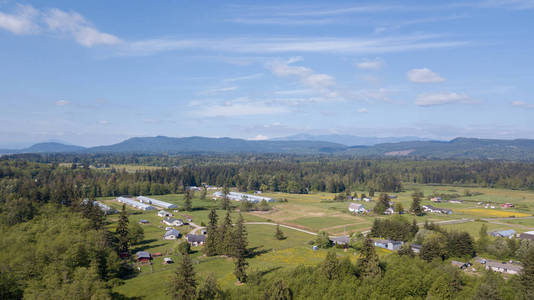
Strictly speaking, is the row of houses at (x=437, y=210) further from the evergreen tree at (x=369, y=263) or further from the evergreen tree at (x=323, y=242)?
the evergreen tree at (x=369, y=263)

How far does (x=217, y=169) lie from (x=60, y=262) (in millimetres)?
135055

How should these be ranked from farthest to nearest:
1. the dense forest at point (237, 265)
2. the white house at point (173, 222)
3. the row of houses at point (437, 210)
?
the row of houses at point (437, 210) → the white house at point (173, 222) → the dense forest at point (237, 265)

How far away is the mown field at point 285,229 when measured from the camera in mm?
41031

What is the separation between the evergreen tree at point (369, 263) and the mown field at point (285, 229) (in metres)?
9.03

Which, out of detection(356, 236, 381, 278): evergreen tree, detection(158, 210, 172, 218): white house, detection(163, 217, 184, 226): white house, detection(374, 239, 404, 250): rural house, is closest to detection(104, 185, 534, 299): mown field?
detection(158, 210, 172, 218): white house

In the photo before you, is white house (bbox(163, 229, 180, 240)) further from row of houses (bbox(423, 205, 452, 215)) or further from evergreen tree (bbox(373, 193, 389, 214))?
row of houses (bbox(423, 205, 452, 215))

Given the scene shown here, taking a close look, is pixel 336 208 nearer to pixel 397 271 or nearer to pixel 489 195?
pixel 397 271

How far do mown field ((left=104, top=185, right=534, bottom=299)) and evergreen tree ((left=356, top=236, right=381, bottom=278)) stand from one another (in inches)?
355

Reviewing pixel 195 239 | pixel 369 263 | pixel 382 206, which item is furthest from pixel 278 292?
pixel 382 206

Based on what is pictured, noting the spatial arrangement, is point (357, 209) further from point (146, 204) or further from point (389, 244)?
point (146, 204)

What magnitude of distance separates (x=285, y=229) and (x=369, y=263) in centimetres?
3245

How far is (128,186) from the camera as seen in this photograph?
383 ft

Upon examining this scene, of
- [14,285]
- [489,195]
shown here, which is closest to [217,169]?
[489,195]

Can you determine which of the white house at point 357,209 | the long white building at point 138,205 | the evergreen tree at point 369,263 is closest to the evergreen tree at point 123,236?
the evergreen tree at point 369,263
